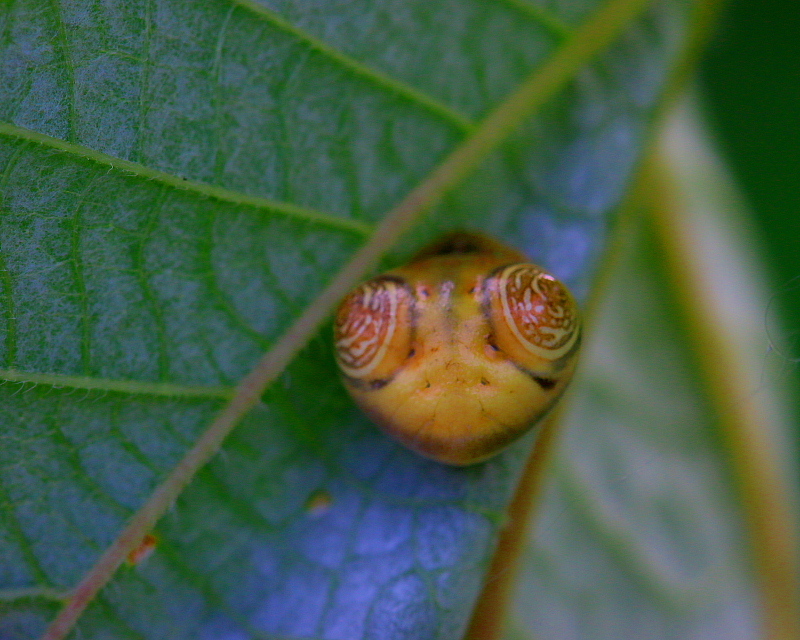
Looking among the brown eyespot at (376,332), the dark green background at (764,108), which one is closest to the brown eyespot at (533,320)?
the brown eyespot at (376,332)

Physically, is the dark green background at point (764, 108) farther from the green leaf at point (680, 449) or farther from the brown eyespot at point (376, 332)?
the brown eyespot at point (376, 332)

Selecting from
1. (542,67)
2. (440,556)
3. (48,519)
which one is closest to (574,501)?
(440,556)

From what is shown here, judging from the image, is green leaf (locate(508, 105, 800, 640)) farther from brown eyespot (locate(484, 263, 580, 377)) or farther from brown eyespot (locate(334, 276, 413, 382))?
brown eyespot (locate(334, 276, 413, 382))

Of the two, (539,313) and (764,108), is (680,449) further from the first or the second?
(764,108)

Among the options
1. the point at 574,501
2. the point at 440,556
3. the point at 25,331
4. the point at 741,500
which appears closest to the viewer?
the point at 25,331

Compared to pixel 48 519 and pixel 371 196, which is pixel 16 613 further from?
pixel 371 196

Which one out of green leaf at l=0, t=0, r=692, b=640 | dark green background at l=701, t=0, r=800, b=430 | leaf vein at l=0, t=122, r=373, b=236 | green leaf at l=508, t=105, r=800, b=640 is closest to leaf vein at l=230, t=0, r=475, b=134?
green leaf at l=0, t=0, r=692, b=640
